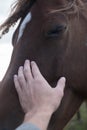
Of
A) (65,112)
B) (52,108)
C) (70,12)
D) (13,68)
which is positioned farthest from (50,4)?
(52,108)

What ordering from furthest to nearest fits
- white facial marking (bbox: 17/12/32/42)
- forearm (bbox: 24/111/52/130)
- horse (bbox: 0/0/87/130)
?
1. white facial marking (bbox: 17/12/32/42)
2. horse (bbox: 0/0/87/130)
3. forearm (bbox: 24/111/52/130)

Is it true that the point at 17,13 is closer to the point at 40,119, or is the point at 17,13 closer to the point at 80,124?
the point at 40,119

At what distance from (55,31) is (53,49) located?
160 millimetres

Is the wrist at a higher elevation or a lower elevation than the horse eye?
higher

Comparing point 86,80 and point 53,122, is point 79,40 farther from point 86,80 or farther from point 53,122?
point 53,122

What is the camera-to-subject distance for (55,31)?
12.0 ft

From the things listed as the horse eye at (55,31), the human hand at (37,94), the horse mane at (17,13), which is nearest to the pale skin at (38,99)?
the human hand at (37,94)

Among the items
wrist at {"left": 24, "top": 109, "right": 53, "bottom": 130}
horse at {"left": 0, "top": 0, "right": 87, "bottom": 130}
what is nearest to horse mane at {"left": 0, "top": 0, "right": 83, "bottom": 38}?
horse at {"left": 0, "top": 0, "right": 87, "bottom": 130}

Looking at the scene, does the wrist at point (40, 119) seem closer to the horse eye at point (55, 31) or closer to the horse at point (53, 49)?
the horse at point (53, 49)

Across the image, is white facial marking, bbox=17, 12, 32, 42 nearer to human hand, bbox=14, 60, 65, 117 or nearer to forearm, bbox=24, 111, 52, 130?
human hand, bbox=14, 60, 65, 117

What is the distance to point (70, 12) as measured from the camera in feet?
12.3

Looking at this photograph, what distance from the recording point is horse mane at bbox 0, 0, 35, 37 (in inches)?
151

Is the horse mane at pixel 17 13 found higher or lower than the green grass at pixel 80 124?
A: higher

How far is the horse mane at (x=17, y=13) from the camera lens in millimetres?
3838
